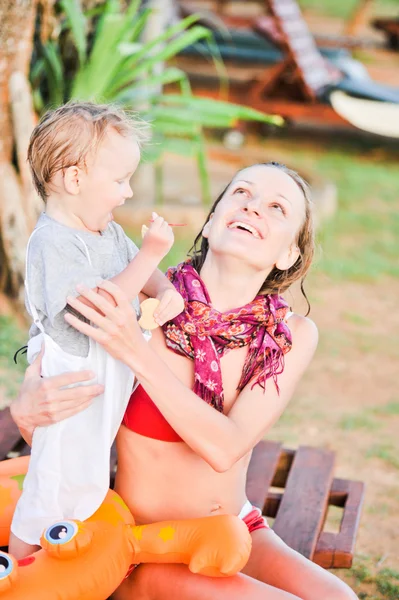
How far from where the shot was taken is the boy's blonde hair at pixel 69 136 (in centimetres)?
169

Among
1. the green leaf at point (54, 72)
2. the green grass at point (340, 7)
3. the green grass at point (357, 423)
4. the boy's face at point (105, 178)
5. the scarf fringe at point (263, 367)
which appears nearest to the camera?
the boy's face at point (105, 178)

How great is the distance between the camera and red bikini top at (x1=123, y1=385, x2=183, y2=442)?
1.90m

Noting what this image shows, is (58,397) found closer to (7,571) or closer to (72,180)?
A: (7,571)

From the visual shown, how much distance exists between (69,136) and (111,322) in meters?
0.41

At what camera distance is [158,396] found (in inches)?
68.4

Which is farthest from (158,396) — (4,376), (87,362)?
(4,376)

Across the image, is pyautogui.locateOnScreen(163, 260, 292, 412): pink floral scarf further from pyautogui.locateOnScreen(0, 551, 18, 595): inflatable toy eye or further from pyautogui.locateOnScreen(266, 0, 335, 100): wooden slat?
pyautogui.locateOnScreen(266, 0, 335, 100): wooden slat

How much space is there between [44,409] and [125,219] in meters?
4.39

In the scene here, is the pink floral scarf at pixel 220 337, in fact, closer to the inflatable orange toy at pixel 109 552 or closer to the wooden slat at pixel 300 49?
the inflatable orange toy at pixel 109 552

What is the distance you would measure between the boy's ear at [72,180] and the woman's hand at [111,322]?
22cm

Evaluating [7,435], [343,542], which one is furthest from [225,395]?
[7,435]

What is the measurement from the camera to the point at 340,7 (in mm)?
20234

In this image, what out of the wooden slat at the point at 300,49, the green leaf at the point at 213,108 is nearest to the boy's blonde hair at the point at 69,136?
the green leaf at the point at 213,108

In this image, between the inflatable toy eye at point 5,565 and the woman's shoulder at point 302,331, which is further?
the woman's shoulder at point 302,331
